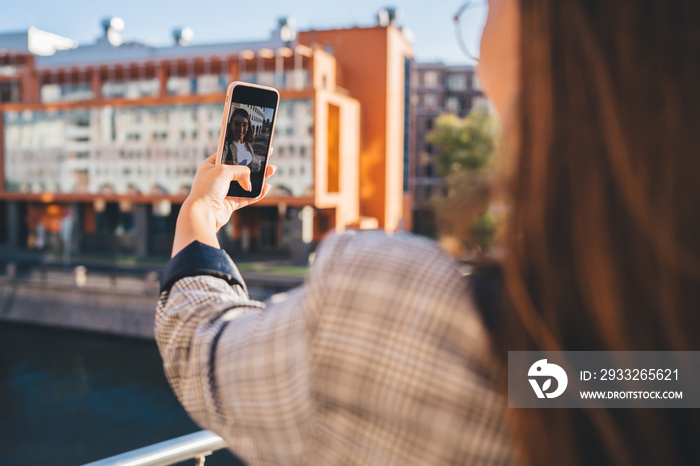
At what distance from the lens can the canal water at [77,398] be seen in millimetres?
13180

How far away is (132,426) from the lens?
14086 millimetres

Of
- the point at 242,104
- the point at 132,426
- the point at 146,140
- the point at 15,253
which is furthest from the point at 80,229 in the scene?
the point at 242,104

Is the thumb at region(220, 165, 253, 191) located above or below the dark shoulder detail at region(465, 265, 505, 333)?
above

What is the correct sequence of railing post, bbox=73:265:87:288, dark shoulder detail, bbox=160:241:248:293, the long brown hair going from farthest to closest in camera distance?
railing post, bbox=73:265:87:288, dark shoulder detail, bbox=160:241:248:293, the long brown hair

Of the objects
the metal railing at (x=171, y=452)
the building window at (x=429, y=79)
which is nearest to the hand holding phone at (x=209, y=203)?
the metal railing at (x=171, y=452)

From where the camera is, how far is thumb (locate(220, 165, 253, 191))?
1.21 m

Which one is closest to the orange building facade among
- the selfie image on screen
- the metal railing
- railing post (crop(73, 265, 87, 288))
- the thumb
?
railing post (crop(73, 265, 87, 288))

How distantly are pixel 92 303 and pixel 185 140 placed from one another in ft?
30.2

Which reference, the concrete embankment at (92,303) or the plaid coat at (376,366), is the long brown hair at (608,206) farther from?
the concrete embankment at (92,303)

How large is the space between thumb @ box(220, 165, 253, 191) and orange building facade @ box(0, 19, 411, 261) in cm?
2486

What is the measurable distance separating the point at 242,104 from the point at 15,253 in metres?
34.5

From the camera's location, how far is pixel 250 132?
1.38m

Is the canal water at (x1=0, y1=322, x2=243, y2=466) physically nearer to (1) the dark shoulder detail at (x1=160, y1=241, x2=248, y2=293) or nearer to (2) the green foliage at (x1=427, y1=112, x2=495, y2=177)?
(1) the dark shoulder detail at (x1=160, y1=241, x2=248, y2=293)

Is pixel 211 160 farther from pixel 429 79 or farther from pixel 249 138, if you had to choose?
pixel 429 79
